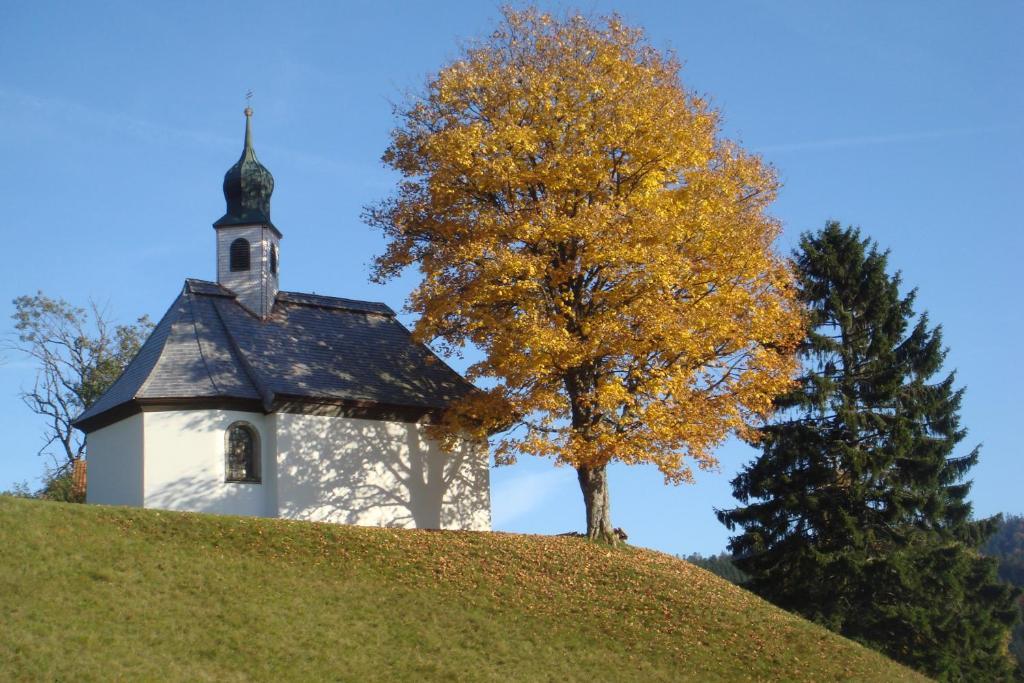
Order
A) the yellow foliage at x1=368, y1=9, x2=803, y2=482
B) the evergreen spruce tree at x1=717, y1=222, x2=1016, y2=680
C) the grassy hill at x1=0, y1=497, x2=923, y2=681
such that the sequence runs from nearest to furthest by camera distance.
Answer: the grassy hill at x1=0, y1=497, x2=923, y2=681
the yellow foliage at x1=368, y1=9, x2=803, y2=482
the evergreen spruce tree at x1=717, y1=222, x2=1016, y2=680

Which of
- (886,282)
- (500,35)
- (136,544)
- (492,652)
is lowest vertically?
(492,652)

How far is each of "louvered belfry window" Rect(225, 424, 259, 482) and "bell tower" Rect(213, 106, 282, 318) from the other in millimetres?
4183

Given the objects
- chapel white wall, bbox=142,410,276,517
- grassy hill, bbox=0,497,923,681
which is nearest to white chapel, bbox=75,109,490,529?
chapel white wall, bbox=142,410,276,517

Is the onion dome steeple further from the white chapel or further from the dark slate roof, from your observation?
the dark slate roof

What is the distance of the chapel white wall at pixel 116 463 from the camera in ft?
91.9

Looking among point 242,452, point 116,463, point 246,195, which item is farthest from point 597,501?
point 246,195

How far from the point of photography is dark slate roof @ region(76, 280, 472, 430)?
28938 mm

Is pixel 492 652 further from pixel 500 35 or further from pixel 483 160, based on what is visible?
pixel 500 35

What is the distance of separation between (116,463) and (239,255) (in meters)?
7.23

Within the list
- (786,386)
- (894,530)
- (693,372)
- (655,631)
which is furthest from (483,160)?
(894,530)

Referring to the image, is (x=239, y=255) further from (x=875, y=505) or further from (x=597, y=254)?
(x=875, y=505)

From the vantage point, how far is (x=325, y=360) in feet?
102

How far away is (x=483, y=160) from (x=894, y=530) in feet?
49.9

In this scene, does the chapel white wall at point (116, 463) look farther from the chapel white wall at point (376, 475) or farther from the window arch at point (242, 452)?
the chapel white wall at point (376, 475)
